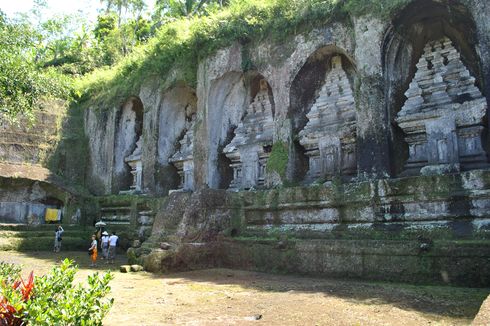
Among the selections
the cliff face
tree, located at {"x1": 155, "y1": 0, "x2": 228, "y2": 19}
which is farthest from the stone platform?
tree, located at {"x1": 155, "y1": 0, "x2": 228, "y2": 19}

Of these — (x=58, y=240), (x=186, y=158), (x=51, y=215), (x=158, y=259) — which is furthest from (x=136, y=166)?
(x=158, y=259)

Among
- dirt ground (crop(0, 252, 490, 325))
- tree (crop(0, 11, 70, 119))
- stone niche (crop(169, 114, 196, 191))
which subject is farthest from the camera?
stone niche (crop(169, 114, 196, 191))

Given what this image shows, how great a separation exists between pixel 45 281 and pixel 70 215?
1212 centimetres

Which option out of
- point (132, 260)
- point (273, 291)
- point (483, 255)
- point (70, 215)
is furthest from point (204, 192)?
point (70, 215)

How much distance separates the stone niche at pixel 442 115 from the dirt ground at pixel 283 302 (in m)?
3.48

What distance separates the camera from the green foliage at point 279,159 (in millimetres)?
10359

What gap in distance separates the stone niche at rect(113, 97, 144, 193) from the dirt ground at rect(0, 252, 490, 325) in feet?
28.1

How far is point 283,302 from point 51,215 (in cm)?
1184

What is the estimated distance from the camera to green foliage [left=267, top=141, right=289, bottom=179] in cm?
1036

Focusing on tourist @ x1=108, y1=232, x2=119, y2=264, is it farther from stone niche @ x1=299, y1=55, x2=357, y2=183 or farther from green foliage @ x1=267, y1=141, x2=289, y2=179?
stone niche @ x1=299, y1=55, x2=357, y2=183

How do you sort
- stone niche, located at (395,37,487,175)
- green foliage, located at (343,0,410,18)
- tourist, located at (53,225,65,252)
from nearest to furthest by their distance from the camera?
stone niche, located at (395,37,487,175) < green foliage, located at (343,0,410,18) < tourist, located at (53,225,65,252)

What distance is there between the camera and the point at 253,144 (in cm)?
1188

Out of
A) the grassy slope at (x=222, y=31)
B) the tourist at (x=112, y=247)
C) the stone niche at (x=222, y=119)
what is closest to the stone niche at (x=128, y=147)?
the grassy slope at (x=222, y=31)

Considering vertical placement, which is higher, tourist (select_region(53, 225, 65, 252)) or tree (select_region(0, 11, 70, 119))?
tree (select_region(0, 11, 70, 119))
